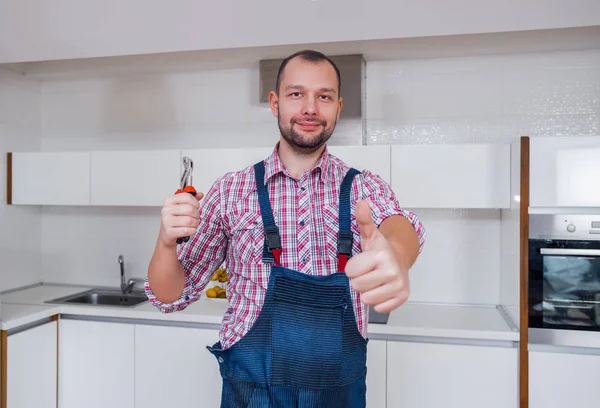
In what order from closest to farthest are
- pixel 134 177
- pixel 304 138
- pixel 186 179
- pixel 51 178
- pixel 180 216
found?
pixel 180 216, pixel 186 179, pixel 304 138, pixel 134 177, pixel 51 178

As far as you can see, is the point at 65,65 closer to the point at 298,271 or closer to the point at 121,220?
the point at 121,220

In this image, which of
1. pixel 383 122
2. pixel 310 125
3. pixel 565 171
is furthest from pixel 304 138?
pixel 383 122

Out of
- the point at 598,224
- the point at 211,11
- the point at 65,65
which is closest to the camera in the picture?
the point at 598,224

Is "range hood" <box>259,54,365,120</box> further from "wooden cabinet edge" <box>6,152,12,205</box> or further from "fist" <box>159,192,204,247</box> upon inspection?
"wooden cabinet edge" <box>6,152,12,205</box>

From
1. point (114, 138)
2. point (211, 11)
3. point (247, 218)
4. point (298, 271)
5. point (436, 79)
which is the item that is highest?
point (211, 11)

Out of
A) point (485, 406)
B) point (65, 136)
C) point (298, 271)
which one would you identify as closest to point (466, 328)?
point (485, 406)

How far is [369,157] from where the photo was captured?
2.46 m

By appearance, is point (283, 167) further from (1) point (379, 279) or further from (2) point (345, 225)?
(1) point (379, 279)

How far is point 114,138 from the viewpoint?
3098mm

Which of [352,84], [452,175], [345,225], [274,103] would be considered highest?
[352,84]

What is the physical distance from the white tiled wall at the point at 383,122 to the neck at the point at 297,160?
1208 mm

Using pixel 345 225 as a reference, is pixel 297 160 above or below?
above

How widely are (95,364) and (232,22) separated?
1.71 metres

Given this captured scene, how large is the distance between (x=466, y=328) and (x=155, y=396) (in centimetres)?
143
